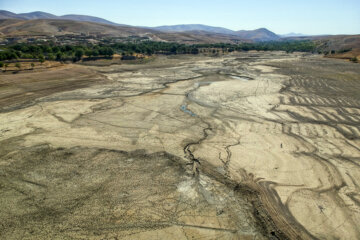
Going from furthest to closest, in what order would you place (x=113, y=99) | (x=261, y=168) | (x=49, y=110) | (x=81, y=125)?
1. (x=113, y=99)
2. (x=49, y=110)
3. (x=81, y=125)
4. (x=261, y=168)

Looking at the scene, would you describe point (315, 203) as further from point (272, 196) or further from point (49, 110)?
point (49, 110)

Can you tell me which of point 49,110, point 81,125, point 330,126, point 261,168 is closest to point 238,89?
point 330,126

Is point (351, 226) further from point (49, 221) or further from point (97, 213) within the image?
point (49, 221)

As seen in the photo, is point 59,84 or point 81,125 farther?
point 59,84

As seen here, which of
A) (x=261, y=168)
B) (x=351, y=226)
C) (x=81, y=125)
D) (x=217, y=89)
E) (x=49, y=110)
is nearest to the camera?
(x=351, y=226)

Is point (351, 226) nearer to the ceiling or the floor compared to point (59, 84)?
nearer to the floor

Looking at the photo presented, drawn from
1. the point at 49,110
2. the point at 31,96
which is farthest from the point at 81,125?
the point at 31,96
